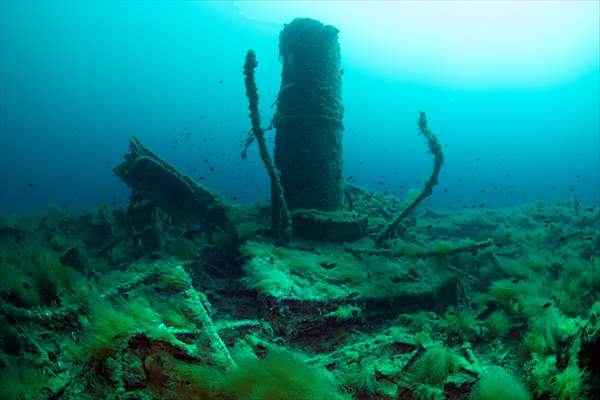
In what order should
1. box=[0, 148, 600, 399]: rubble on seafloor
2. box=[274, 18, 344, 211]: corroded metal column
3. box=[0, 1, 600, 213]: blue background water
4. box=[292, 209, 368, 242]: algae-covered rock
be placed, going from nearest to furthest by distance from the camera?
1. box=[0, 148, 600, 399]: rubble on seafloor
2. box=[292, 209, 368, 242]: algae-covered rock
3. box=[274, 18, 344, 211]: corroded metal column
4. box=[0, 1, 600, 213]: blue background water

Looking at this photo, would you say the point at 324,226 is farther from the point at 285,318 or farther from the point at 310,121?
the point at 285,318

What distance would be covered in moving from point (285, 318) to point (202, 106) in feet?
552

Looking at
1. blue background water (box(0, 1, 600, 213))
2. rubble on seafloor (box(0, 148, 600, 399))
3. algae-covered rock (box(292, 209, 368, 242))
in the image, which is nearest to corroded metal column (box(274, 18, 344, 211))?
algae-covered rock (box(292, 209, 368, 242))

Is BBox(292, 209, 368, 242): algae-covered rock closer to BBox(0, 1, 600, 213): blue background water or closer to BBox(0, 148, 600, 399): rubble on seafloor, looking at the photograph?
BBox(0, 148, 600, 399): rubble on seafloor

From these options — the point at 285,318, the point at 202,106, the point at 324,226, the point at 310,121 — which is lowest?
the point at 285,318

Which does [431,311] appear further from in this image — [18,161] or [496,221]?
[18,161]

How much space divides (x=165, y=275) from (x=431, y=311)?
13.5 ft

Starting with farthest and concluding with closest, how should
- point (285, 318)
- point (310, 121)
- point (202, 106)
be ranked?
point (202, 106)
point (310, 121)
point (285, 318)

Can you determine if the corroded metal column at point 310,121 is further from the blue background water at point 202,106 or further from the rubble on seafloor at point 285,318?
the blue background water at point 202,106

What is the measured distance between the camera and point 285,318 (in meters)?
4.89

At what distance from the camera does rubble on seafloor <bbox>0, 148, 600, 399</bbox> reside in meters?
2.73

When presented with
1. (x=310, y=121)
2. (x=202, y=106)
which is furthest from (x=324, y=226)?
(x=202, y=106)

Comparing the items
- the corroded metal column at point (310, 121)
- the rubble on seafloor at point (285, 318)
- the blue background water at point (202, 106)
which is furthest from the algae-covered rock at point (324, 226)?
the blue background water at point (202, 106)

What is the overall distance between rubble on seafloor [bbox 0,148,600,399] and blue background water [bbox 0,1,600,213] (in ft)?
338
